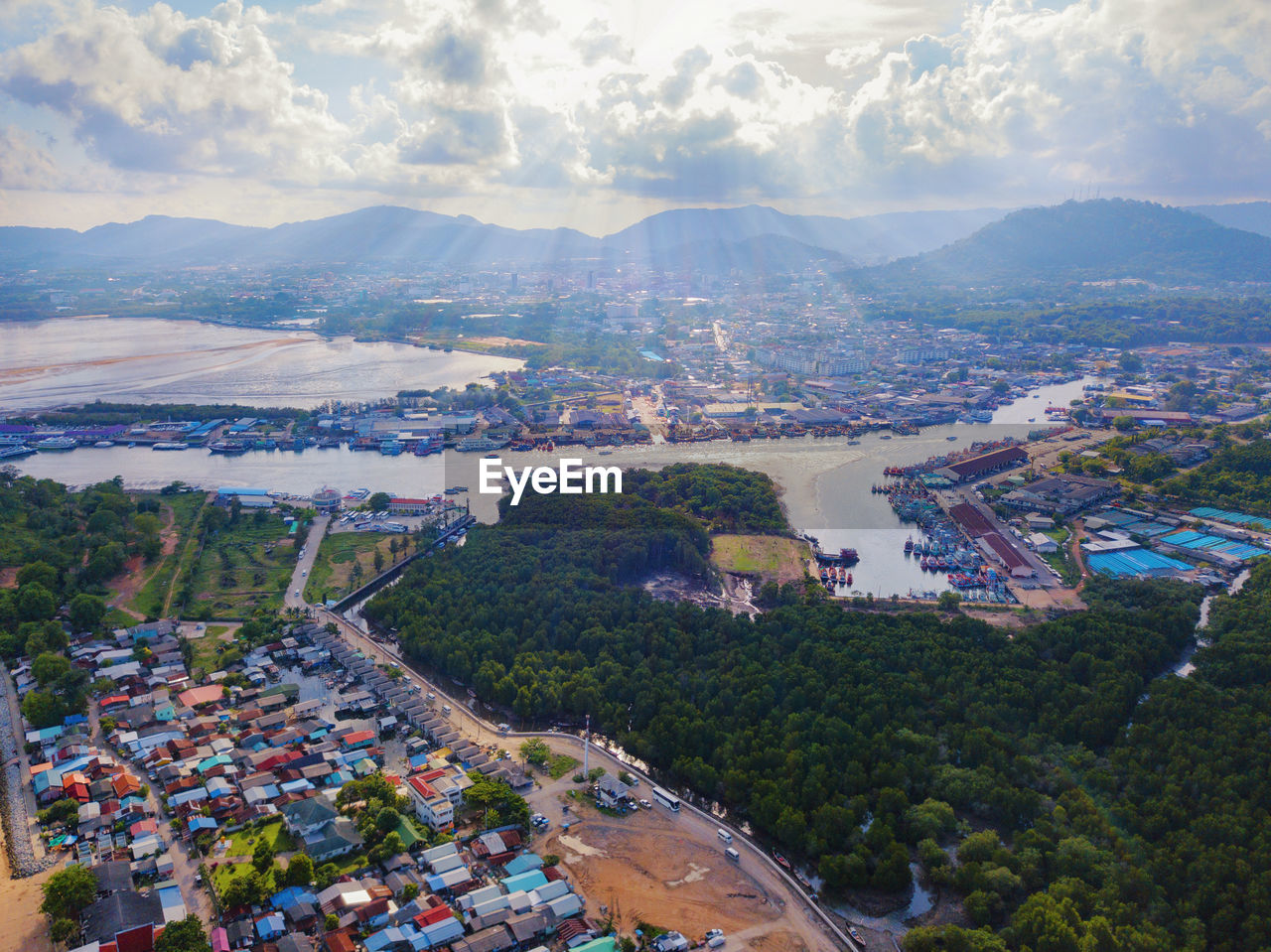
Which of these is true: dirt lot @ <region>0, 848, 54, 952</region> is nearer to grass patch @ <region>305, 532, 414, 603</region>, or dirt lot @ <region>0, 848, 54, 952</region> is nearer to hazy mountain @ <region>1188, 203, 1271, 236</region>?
grass patch @ <region>305, 532, 414, 603</region>

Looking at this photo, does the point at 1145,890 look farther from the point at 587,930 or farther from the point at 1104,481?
the point at 1104,481

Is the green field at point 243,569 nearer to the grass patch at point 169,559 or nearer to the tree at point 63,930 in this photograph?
the grass patch at point 169,559

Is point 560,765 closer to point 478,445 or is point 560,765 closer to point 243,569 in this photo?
point 243,569

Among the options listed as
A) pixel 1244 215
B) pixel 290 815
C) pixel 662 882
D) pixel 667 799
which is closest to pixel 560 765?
pixel 667 799

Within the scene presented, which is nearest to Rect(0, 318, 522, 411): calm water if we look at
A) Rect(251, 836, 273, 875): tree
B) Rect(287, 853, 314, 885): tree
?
Rect(251, 836, 273, 875): tree

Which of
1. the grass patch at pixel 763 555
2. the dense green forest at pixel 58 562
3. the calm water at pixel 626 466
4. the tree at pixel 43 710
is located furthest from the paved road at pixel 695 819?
the calm water at pixel 626 466
